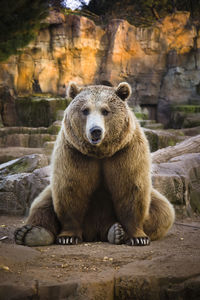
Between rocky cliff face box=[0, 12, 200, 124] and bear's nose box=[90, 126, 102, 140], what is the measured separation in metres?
15.4

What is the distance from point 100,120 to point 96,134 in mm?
148

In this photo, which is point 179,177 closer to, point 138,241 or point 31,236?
point 138,241

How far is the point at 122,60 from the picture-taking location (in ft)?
62.9

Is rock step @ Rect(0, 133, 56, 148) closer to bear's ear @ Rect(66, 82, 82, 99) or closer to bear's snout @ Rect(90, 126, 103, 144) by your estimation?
bear's ear @ Rect(66, 82, 82, 99)

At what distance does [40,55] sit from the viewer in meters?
18.4

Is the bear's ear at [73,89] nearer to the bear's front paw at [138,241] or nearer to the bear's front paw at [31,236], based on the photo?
the bear's front paw at [31,236]

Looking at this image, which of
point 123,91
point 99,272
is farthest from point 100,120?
point 99,272

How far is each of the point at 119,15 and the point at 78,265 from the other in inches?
761

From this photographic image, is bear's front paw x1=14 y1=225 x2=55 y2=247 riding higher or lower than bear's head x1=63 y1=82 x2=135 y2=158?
lower

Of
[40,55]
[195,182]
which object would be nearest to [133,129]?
[195,182]

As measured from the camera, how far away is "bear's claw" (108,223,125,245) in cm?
358

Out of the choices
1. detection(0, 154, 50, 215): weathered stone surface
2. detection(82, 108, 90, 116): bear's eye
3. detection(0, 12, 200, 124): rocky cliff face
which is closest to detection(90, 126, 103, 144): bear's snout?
detection(82, 108, 90, 116): bear's eye

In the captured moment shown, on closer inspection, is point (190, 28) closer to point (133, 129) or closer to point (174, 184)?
point (174, 184)

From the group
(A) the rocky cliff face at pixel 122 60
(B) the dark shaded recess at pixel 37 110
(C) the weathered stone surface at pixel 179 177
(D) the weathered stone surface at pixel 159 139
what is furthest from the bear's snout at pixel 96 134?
(A) the rocky cliff face at pixel 122 60
